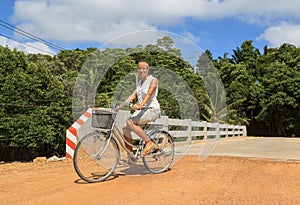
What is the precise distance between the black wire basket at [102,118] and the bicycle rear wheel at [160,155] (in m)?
0.75

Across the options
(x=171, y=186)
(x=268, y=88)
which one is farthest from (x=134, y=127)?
(x=268, y=88)

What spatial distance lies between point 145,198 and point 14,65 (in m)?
9.20

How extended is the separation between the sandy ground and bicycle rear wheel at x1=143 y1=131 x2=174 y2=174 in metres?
0.13

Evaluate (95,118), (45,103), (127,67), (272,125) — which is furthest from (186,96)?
(272,125)

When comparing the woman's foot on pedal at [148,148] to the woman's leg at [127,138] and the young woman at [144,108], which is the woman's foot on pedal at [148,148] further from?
the woman's leg at [127,138]

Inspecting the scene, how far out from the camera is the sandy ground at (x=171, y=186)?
9.64 feet

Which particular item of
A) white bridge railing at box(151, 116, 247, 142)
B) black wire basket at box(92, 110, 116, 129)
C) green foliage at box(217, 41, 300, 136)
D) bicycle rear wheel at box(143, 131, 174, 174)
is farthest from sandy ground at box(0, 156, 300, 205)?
green foliage at box(217, 41, 300, 136)

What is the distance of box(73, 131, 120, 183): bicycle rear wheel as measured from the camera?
3691 mm

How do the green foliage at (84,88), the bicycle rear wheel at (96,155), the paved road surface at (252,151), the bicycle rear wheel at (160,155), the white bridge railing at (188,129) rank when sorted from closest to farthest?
the bicycle rear wheel at (96,155), the bicycle rear wheel at (160,155), the green foliage at (84,88), the paved road surface at (252,151), the white bridge railing at (188,129)

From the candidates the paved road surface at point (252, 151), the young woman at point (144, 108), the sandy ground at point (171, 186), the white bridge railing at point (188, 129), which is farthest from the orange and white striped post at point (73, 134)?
the paved road surface at point (252, 151)

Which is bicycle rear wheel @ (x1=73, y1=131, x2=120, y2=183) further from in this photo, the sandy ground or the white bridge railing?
the white bridge railing

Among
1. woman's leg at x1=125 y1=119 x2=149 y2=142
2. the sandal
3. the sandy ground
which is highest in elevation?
woman's leg at x1=125 y1=119 x2=149 y2=142

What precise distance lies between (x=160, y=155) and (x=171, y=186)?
3.20ft

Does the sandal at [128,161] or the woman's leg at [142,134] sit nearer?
the woman's leg at [142,134]
